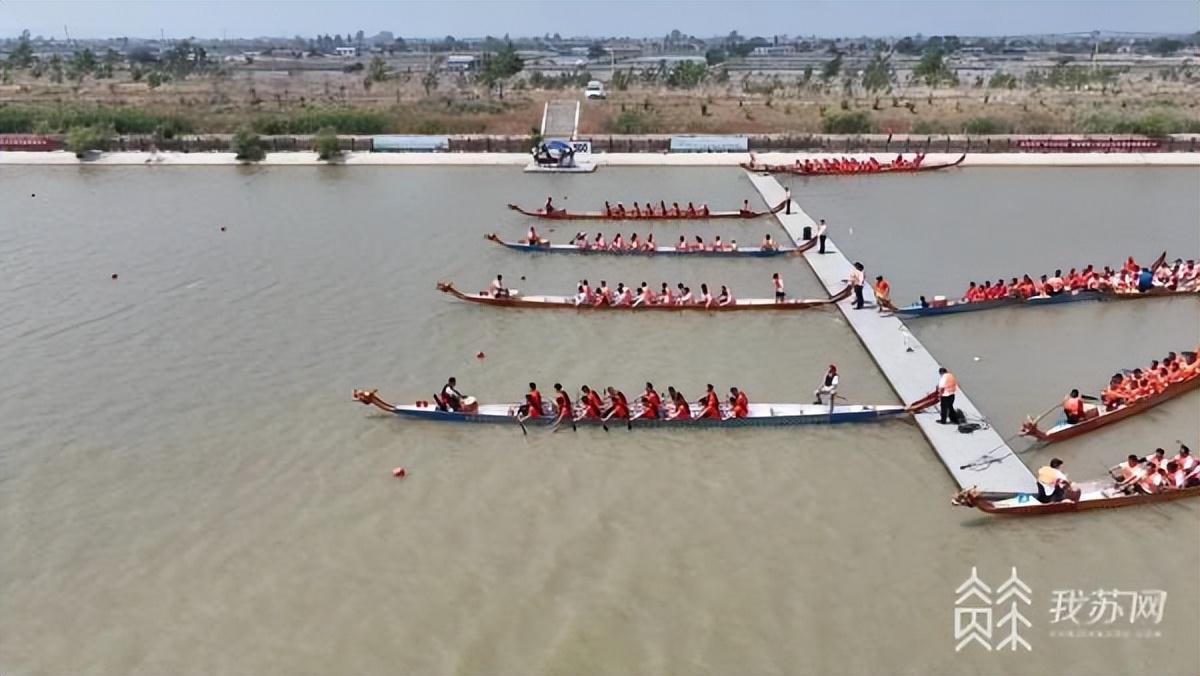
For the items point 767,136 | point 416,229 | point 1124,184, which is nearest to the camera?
point 416,229

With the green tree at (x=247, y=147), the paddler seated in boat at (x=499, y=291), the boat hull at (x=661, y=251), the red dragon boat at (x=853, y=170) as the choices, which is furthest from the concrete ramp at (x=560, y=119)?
the paddler seated in boat at (x=499, y=291)

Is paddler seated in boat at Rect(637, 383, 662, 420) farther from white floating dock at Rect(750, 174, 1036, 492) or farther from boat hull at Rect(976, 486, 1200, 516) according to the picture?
boat hull at Rect(976, 486, 1200, 516)

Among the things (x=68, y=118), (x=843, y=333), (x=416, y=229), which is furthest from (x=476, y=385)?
(x=68, y=118)

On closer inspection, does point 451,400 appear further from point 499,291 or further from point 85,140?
point 85,140

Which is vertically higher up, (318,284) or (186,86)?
(186,86)

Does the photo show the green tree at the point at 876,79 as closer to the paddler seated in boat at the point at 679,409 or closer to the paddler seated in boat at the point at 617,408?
the paddler seated in boat at the point at 679,409

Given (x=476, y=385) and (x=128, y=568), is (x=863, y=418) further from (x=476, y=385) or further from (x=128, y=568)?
(x=128, y=568)

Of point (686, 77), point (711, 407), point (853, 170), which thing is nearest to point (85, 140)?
point (853, 170)
